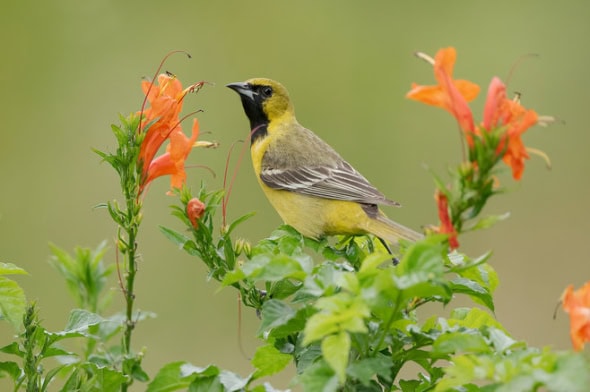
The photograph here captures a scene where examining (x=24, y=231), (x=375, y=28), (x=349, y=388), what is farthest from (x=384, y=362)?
(x=375, y=28)

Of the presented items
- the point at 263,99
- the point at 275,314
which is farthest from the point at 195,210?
the point at 263,99

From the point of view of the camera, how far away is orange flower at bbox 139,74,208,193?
331 cm

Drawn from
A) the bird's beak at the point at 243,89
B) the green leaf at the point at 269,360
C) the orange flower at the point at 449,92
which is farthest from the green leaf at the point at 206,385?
the bird's beak at the point at 243,89

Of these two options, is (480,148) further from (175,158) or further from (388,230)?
(388,230)

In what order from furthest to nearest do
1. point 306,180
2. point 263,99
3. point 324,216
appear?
point 263,99 → point 306,180 → point 324,216

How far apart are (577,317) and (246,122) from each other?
734 cm

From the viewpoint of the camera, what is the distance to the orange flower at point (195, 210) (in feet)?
10.3

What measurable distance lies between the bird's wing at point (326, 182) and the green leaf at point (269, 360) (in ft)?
6.88

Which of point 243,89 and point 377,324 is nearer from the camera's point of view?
point 377,324

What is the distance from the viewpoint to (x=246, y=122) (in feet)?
31.8

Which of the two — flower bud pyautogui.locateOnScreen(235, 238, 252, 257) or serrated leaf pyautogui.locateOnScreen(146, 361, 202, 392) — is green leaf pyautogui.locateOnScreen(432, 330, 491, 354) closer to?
serrated leaf pyautogui.locateOnScreen(146, 361, 202, 392)

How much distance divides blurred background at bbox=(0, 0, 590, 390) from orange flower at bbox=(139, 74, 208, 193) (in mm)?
4577

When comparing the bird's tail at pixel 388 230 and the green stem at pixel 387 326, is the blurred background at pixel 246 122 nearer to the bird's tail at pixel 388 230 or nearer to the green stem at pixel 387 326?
the bird's tail at pixel 388 230

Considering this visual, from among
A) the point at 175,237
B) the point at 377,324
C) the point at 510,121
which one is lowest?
the point at 377,324
